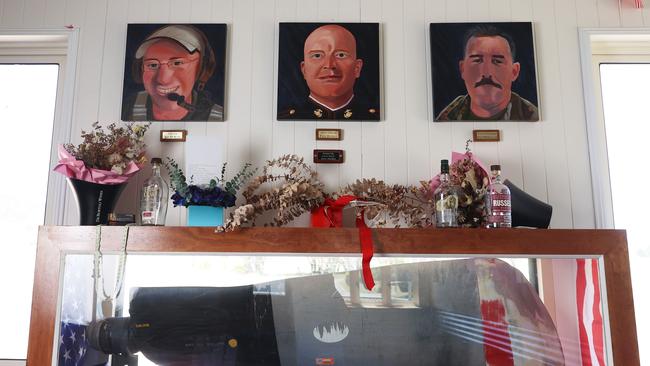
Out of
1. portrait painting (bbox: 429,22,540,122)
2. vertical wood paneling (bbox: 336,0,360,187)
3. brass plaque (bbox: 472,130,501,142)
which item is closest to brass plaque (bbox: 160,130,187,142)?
vertical wood paneling (bbox: 336,0,360,187)

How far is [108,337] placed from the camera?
56.7 inches

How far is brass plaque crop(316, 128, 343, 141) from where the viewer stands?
178 centimetres

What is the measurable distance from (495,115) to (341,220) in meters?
0.70

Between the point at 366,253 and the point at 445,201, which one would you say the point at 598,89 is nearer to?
the point at 445,201

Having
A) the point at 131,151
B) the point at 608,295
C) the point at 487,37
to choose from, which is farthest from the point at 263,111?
the point at 608,295

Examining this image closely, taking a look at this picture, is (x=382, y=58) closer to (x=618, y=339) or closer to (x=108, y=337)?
(x=618, y=339)

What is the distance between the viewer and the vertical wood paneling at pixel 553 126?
1.75m

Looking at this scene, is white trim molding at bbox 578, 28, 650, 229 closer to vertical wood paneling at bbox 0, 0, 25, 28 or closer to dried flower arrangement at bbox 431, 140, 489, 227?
dried flower arrangement at bbox 431, 140, 489, 227

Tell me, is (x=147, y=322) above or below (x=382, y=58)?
below

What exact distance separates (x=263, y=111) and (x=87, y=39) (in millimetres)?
751

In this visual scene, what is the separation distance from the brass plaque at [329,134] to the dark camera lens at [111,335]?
879 millimetres

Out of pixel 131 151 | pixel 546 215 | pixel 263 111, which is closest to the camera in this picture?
pixel 546 215

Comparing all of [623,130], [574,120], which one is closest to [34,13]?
[574,120]

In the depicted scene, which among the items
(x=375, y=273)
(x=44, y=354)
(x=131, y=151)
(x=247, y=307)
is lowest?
(x=44, y=354)
